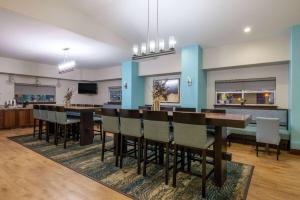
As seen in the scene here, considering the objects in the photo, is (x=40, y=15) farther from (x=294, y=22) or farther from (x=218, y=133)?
(x=294, y=22)

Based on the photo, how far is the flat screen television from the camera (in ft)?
29.3

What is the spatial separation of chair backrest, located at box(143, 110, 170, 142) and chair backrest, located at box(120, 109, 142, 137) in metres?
0.16

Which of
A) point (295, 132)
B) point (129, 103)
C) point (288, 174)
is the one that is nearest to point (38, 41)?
point (129, 103)

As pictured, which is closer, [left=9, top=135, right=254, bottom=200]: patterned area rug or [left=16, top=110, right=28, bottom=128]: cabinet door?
[left=9, top=135, right=254, bottom=200]: patterned area rug

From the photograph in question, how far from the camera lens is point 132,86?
22.4 feet

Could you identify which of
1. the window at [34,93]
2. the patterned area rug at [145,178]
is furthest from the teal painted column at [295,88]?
the window at [34,93]

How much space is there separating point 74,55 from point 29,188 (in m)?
4.66

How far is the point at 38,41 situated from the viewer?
4555 mm

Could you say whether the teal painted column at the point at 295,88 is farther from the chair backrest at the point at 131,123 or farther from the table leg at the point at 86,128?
the table leg at the point at 86,128

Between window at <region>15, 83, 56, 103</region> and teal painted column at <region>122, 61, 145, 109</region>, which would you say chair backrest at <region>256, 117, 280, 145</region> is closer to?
teal painted column at <region>122, 61, 145, 109</region>

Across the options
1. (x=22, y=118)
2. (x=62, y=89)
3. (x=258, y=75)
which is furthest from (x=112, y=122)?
(x=62, y=89)

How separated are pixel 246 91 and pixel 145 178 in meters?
4.03

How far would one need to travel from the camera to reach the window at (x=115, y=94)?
8.39 m

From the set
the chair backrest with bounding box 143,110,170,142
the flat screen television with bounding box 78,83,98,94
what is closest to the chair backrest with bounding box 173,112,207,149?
the chair backrest with bounding box 143,110,170,142
